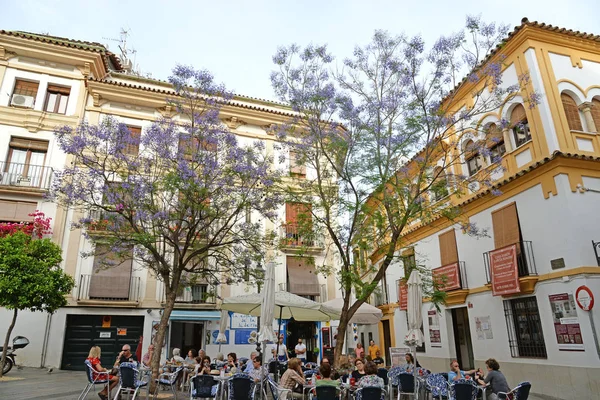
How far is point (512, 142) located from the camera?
528 inches

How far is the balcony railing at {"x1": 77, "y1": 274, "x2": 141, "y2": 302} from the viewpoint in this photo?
16.6 meters

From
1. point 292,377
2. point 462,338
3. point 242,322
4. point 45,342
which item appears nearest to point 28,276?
point 45,342

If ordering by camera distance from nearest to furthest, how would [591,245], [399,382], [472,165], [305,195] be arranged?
[399,382], [591,245], [305,195], [472,165]

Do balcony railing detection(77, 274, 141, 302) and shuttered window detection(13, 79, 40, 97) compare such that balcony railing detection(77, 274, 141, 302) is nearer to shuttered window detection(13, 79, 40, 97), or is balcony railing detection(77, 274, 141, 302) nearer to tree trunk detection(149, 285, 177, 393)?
tree trunk detection(149, 285, 177, 393)

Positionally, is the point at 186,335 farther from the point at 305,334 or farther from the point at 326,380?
the point at 326,380

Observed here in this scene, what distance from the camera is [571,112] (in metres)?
12.5

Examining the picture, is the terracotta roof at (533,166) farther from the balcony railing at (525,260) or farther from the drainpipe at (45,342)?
the drainpipe at (45,342)

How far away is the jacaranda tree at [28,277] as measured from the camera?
1251 cm

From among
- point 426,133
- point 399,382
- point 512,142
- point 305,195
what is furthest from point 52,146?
point 512,142

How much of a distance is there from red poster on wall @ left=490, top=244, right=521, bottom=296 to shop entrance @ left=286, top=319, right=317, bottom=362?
9.33m

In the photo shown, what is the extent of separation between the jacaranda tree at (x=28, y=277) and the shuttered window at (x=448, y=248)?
13.4 meters

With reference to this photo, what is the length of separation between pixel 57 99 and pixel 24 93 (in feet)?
4.08

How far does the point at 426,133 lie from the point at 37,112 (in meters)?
15.8

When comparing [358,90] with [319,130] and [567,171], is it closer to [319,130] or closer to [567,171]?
[319,130]
